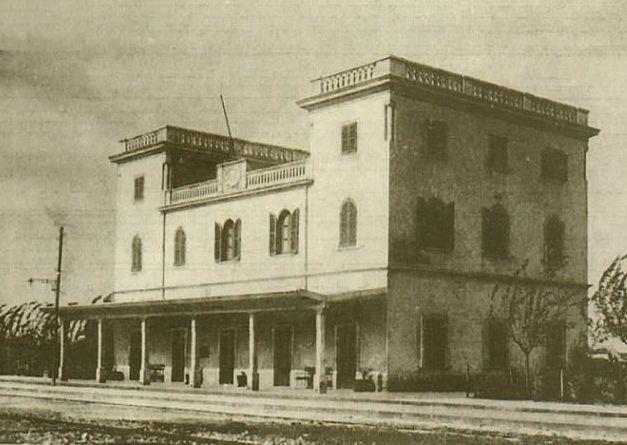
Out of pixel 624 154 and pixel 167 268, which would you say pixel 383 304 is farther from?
pixel 167 268

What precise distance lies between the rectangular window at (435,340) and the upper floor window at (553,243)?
171 inches

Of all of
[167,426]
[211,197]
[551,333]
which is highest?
[211,197]

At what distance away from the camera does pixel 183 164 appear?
113 ft

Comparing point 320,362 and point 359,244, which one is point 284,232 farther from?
point 320,362

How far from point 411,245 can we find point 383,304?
163 cm

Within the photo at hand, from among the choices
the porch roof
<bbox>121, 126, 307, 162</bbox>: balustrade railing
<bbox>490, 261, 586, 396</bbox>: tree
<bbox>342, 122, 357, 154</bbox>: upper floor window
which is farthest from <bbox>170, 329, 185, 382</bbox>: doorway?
<bbox>490, 261, 586, 396</bbox>: tree

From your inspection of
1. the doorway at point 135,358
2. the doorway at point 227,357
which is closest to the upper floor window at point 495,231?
the doorway at point 227,357

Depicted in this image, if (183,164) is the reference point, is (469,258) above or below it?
below

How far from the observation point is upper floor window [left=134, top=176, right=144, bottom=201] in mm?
35375

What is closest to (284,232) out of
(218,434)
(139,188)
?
(139,188)

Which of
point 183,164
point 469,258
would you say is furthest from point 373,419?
point 183,164

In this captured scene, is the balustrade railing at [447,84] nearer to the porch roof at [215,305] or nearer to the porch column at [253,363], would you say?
the porch roof at [215,305]

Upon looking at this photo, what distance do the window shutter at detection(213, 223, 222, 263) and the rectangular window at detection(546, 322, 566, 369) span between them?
9.81 m

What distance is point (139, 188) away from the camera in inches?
1400
